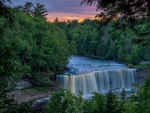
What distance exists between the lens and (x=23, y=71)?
26.0m

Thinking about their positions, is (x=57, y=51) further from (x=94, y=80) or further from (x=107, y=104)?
(x=107, y=104)

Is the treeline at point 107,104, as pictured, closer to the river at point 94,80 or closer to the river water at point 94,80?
the river at point 94,80

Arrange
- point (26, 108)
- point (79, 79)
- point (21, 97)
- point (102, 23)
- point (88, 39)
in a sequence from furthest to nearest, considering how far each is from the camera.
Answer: point (88, 39) < point (79, 79) < point (21, 97) < point (102, 23) < point (26, 108)

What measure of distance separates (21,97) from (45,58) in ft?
28.6

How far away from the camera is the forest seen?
15.7 ft

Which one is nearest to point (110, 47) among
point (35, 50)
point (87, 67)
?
point (87, 67)

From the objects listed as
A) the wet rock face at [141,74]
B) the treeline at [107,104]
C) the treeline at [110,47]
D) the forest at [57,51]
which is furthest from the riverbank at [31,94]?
the treeline at [110,47]

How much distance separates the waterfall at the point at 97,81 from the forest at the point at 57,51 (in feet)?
9.04

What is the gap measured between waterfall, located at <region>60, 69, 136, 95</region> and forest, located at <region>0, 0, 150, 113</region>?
2755 mm

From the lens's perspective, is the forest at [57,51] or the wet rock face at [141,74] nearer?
the forest at [57,51]

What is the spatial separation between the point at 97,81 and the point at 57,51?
25.4 ft

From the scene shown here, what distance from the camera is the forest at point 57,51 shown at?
15.7ft

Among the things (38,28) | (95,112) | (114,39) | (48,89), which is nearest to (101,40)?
(114,39)

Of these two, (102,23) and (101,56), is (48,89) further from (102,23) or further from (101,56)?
(101,56)
